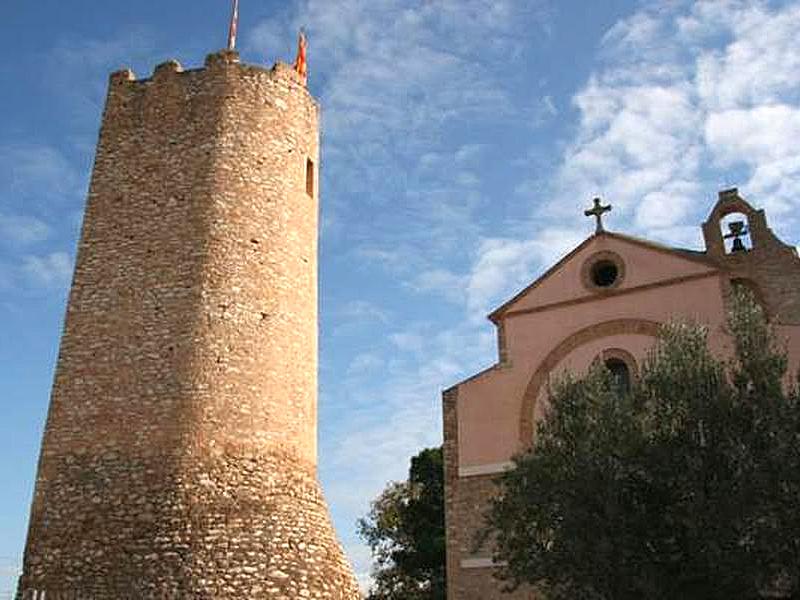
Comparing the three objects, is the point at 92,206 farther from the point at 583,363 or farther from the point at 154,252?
the point at 583,363

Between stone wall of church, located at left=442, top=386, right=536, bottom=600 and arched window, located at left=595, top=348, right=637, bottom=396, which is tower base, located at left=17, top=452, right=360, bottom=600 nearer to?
stone wall of church, located at left=442, top=386, right=536, bottom=600

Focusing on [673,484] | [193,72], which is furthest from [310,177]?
[673,484]

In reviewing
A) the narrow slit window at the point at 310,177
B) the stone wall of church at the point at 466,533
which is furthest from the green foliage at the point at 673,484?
the narrow slit window at the point at 310,177

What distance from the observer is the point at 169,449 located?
41.9ft

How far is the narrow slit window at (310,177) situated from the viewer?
16.1 meters

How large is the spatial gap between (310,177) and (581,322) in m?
5.75

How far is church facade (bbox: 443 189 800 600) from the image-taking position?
14898 mm

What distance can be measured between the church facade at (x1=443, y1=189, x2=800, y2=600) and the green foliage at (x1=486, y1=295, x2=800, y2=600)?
394cm

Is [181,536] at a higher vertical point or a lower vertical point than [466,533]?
lower

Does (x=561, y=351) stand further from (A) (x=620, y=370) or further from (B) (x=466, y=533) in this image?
(B) (x=466, y=533)

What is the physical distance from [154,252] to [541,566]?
26.5 feet

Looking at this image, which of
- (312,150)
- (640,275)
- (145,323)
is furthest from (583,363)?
(145,323)

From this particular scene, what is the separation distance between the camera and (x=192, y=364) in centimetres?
1328

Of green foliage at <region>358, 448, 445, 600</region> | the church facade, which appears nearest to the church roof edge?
the church facade
